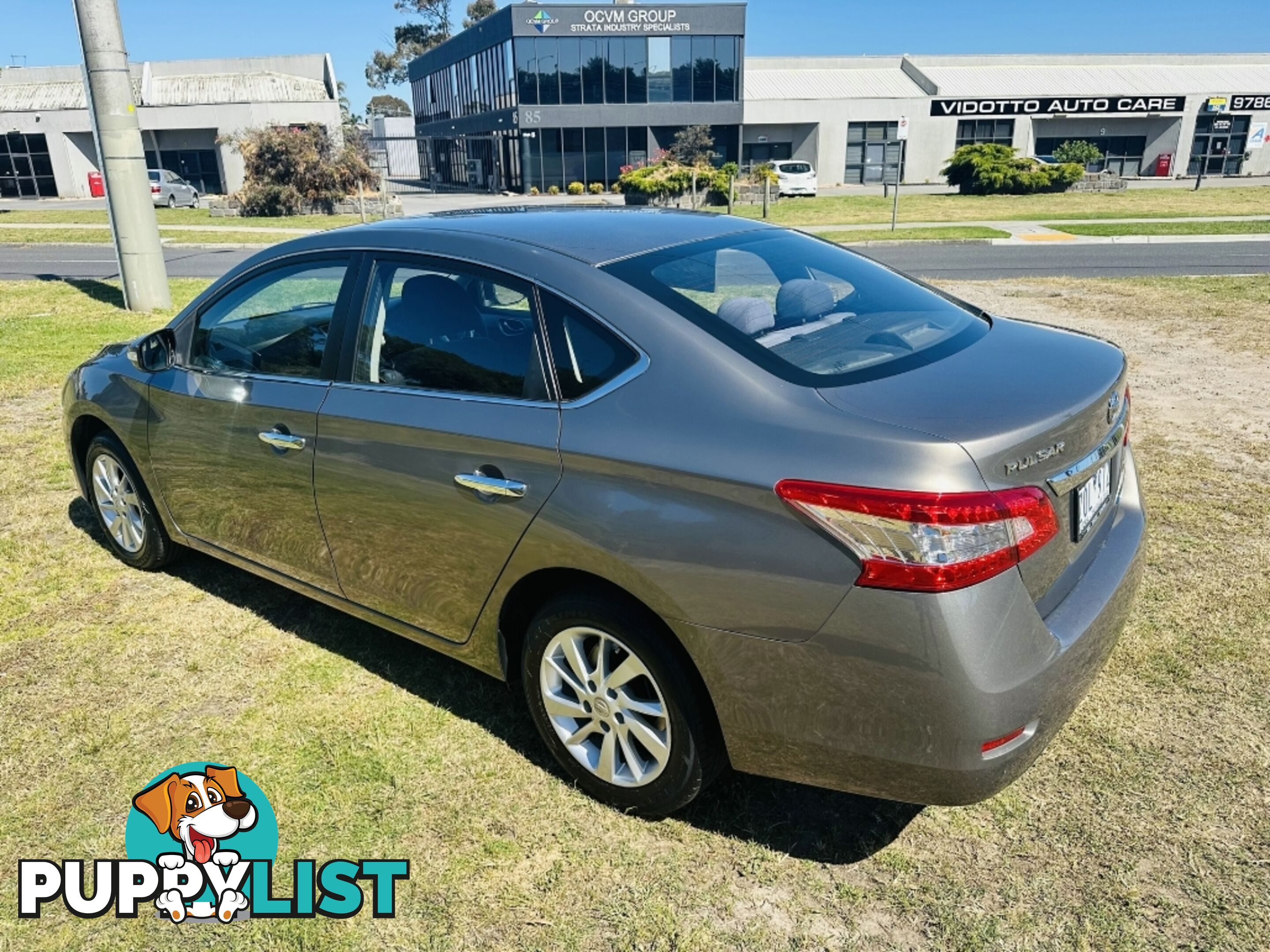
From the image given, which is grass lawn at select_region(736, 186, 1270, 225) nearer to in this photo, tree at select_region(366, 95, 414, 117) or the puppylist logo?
the puppylist logo

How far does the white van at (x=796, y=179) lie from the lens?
40.2m

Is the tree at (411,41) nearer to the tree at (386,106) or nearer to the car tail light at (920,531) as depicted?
the tree at (386,106)

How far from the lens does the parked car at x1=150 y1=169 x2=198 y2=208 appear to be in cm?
3741

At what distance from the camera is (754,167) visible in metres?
42.1

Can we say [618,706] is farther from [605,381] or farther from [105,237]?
[105,237]

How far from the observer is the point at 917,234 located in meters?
21.9

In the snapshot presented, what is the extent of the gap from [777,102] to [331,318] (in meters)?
49.9

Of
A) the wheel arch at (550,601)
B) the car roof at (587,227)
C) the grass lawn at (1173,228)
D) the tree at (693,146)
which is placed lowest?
the grass lawn at (1173,228)

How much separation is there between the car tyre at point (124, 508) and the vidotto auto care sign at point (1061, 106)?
53.4 meters

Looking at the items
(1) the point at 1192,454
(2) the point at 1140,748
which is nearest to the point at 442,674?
(2) the point at 1140,748

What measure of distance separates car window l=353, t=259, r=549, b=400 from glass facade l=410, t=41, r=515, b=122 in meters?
42.6

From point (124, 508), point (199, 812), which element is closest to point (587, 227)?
point (199, 812)

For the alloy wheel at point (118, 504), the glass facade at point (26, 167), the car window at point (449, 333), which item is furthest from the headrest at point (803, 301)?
the glass facade at point (26, 167)

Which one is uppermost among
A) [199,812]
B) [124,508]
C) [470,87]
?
[470,87]
